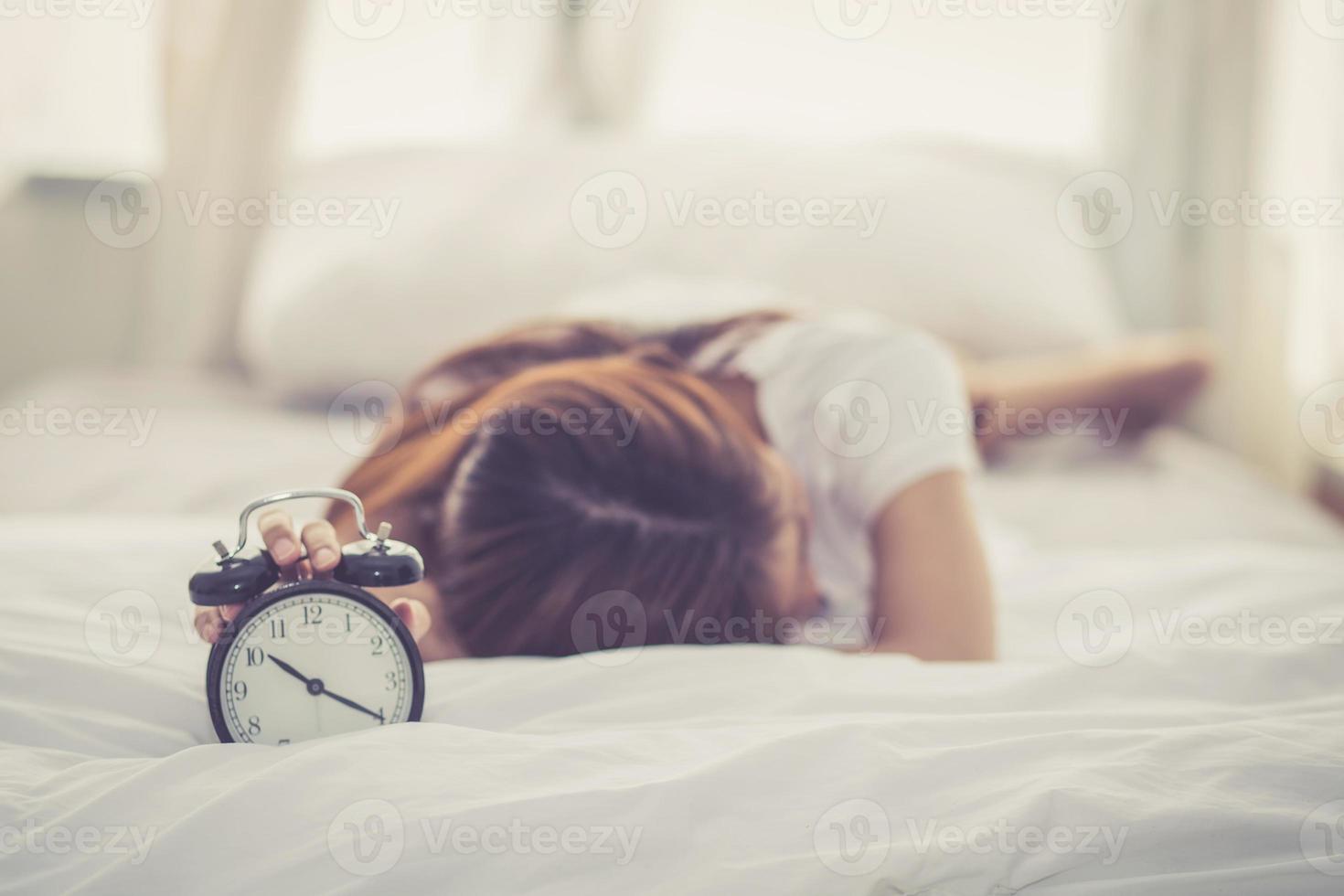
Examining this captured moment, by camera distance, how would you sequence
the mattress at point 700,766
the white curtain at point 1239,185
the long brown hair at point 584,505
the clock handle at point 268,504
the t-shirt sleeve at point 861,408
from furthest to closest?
the white curtain at point 1239,185 < the t-shirt sleeve at point 861,408 < the long brown hair at point 584,505 < the clock handle at point 268,504 < the mattress at point 700,766

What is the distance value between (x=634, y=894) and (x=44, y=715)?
1.31 feet

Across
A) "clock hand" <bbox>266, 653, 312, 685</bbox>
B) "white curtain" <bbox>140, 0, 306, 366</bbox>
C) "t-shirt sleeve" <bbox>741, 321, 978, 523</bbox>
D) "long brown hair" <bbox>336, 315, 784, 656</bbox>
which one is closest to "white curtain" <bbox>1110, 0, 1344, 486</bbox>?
"t-shirt sleeve" <bbox>741, 321, 978, 523</bbox>

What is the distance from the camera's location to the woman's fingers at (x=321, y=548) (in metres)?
0.71

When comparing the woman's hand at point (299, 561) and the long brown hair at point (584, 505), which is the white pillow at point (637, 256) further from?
the woman's hand at point (299, 561)

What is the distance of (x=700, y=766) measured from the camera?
2.02 ft

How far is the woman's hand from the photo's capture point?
2.35ft

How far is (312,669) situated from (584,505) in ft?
0.82

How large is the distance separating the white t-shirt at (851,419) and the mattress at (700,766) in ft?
0.60

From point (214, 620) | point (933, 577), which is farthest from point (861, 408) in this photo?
point (214, 620)

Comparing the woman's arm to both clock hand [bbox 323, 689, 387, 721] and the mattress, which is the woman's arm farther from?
clock hand [bbox 323, 689, 387, 721]

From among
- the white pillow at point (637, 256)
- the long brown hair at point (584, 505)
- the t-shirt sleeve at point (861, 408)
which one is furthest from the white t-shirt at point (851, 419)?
the white pillow at point (637, 256)

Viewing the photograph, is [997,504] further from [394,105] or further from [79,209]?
[79,209]

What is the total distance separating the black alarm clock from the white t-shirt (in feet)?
1.63

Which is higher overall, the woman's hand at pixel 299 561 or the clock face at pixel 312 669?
the woman's hand at pixel 299 561
